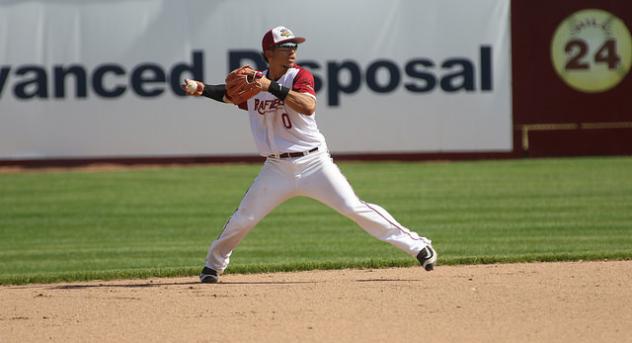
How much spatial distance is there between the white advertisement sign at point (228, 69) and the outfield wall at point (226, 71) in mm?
16

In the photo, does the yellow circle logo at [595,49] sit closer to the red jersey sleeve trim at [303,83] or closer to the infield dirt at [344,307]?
the infield dirt at [344,307]

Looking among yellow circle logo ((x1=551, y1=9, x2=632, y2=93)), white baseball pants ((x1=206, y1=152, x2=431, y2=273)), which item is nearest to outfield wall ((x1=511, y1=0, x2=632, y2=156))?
yellow circle logo ((x1=551, y1=9, x2=632, y2=93))

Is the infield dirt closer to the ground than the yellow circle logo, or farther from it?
closer to the ground

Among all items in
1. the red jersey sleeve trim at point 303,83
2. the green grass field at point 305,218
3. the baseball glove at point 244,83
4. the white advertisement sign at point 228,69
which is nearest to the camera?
the baseball glove at point 244,83

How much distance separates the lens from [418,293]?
832cm

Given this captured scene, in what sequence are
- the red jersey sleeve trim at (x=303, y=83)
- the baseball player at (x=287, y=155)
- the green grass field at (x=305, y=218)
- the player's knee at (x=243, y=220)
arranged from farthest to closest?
the green grass field at (x=305, y=218) → the player's knee at (x=243, y=220) → the baseball player at (x=287, y=155) → the red jersey sleeve trim at (x=303, y=83)

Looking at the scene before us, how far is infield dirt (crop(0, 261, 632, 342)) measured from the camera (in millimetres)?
7082

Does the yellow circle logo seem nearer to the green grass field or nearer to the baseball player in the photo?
the green grass field

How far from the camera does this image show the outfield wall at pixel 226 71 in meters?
19.9

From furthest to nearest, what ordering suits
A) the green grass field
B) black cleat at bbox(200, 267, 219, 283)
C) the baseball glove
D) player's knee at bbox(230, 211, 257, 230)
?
the green grass field
black cleat at bbox(200, 267, 219, 283)
player's knee at bbox(230, 211, 257, 230)
the baseball glove

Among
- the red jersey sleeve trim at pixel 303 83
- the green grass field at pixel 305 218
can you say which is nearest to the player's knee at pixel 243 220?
the red jersey sleeve trim at pixel 303 83

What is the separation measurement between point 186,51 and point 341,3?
103 inches

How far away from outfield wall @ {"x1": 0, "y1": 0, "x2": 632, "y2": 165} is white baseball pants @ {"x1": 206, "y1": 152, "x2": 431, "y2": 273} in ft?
36.8

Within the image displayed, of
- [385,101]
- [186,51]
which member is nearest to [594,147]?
[385,101]
